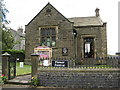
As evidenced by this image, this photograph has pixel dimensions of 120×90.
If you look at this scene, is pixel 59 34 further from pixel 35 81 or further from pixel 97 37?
pixel 35 81

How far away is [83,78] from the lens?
908 cm

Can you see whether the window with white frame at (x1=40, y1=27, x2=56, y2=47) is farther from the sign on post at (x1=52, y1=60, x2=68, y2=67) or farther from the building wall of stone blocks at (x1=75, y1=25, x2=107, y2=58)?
the sign on post at (x1=52, y1=60, x2=68, y2=67)

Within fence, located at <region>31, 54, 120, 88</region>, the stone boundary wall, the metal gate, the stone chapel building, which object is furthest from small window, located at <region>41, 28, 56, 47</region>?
the stone boundary wall

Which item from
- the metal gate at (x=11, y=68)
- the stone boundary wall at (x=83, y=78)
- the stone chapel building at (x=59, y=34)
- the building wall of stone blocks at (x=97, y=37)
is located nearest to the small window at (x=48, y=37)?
the stone chapel building at (x=59, y=34)

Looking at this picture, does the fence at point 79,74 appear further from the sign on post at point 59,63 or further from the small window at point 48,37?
the small window at point 48,37

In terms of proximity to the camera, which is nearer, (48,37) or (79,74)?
(79,74)

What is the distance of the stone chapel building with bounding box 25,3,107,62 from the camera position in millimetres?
19844

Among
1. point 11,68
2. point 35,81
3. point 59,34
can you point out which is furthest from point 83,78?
point 59,34

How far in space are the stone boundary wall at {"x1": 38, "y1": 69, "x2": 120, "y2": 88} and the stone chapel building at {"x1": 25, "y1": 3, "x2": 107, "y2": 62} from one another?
33.7ft

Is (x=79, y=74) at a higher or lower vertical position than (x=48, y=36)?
lower

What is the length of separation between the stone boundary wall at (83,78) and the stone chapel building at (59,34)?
10.3 m

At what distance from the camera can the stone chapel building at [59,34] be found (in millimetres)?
19844

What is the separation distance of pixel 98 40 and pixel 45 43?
28.6 feet

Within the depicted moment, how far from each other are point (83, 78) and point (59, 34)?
467 inches
